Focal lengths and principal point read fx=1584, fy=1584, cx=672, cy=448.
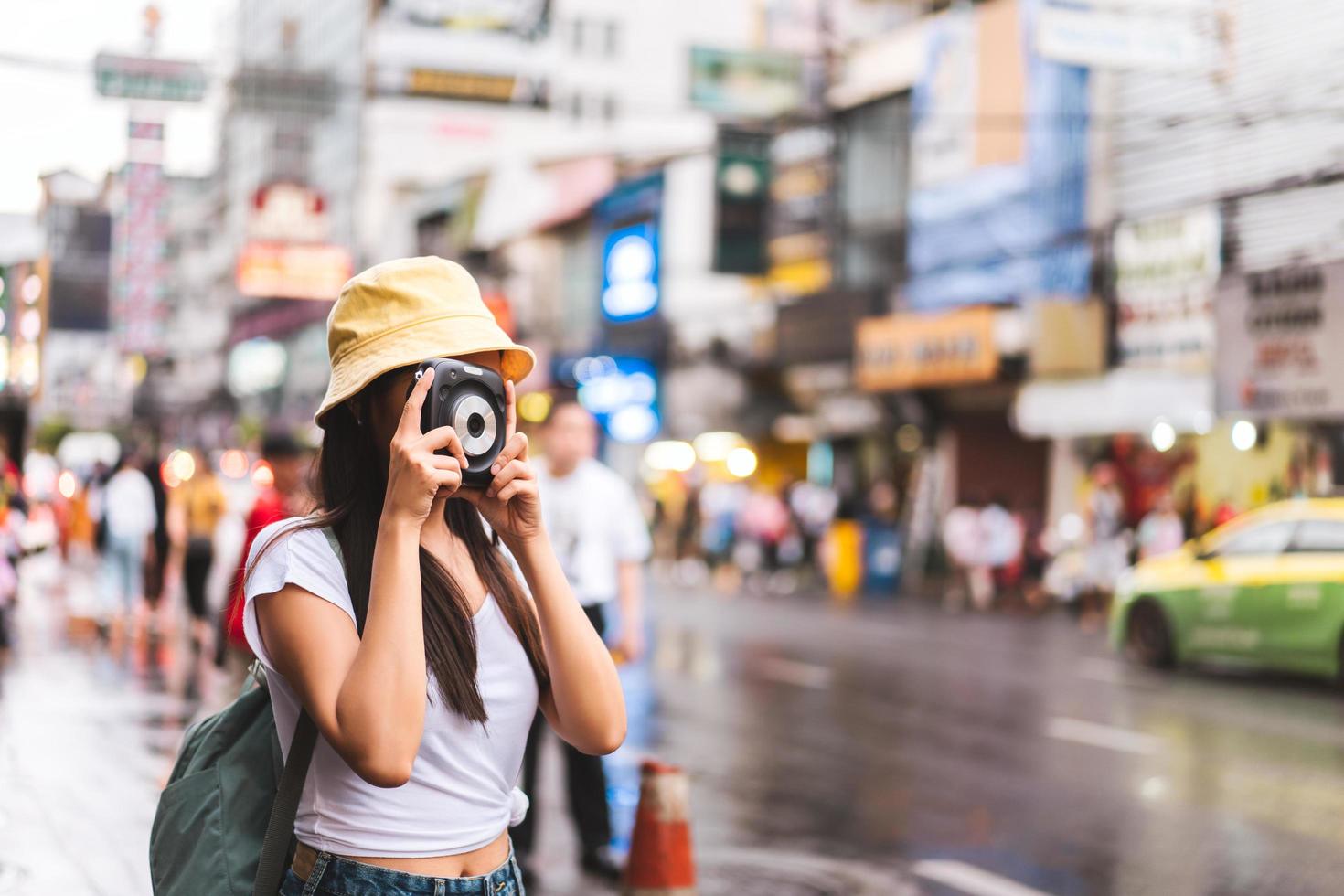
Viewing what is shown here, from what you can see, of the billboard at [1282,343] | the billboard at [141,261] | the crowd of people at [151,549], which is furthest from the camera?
the billboard at [141,261]

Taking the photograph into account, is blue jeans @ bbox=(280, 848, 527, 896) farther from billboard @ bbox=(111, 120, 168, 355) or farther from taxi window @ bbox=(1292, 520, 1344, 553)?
billboard @ bbox=(111, 120, 168, 355)

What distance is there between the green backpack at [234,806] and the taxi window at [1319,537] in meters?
13.0

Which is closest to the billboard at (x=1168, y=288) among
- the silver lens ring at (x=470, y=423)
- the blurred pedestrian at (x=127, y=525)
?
the blurred pedestrian at (x=127, y=525)

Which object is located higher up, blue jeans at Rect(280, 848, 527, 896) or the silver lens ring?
the silver lens ring

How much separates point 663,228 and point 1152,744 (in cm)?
3213

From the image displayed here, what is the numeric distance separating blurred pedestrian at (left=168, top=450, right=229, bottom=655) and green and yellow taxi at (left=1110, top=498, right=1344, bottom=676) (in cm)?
905

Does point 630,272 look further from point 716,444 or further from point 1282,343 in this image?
point 1282,343

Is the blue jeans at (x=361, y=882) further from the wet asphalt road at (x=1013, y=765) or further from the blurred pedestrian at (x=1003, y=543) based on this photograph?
the blurred pedestrian at (x=1003, y=543)

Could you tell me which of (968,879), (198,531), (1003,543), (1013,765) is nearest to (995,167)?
(1003,543)

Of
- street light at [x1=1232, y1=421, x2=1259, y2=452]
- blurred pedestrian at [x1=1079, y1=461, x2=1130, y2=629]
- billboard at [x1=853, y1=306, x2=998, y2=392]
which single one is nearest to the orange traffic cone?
blurred pedestrian at [x1=1079, y1=461, x2=1130, y2=629]

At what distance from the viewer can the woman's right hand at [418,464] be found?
2375 mm

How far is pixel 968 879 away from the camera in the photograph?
7152 millimetres

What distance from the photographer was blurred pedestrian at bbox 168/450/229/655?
1435 centimetres

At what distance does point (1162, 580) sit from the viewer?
51.8ft
